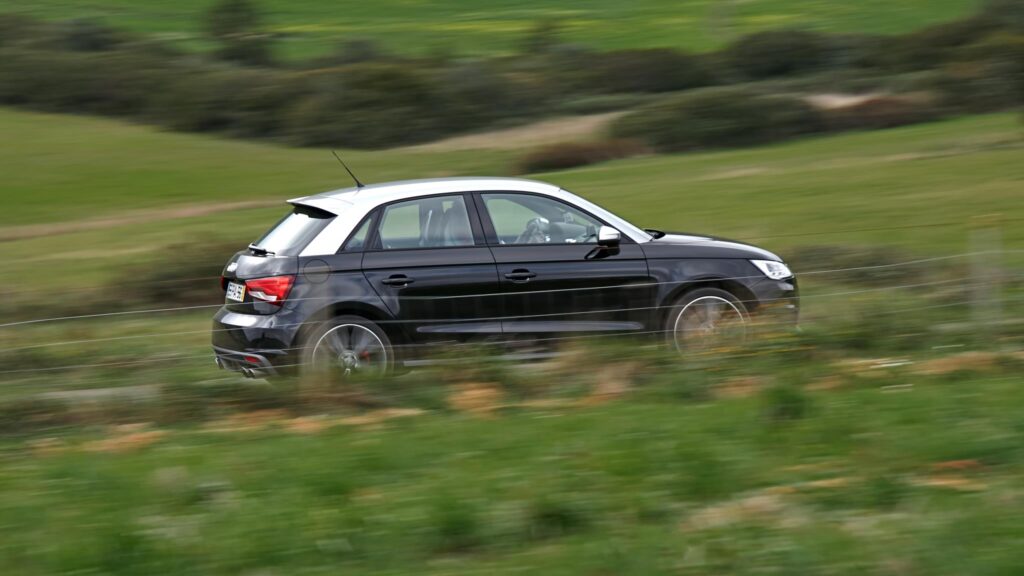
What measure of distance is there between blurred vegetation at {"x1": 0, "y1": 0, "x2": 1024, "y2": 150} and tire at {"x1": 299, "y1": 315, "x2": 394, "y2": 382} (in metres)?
24.7

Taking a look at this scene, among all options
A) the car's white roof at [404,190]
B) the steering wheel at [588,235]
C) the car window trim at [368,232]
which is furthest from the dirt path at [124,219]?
the steering wheel at [588,235]

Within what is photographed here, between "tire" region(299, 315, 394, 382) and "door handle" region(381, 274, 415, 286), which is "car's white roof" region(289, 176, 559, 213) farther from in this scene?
"tire" region(299, 315, 394, 382)

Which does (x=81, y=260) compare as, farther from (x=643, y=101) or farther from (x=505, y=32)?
(x=505, y=32)

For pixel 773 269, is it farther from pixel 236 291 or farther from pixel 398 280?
pixel 236 291

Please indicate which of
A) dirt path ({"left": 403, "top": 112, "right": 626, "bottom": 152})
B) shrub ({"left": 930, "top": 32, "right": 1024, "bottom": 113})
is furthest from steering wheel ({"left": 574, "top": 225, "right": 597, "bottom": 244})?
shrub ({"left": 930, "top": 32, "right": 1024, "bottom": 113})

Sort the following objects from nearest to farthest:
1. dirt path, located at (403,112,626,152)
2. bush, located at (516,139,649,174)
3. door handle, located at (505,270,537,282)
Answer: door handle, located at (505,270,537,282) < bush, located at (516,139,649,174) < dirt path, located at (403,112,626,152)

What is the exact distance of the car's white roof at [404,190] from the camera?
955cm

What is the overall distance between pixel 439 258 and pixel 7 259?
1427cm

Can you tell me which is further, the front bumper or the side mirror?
the side mirror

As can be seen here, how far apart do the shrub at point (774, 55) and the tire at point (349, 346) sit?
38370 mm

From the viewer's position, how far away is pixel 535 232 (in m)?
9.78

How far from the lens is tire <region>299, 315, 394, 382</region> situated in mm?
8898

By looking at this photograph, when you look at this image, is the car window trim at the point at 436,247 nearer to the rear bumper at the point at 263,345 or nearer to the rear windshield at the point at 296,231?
the rear windshield at the point at 296,231

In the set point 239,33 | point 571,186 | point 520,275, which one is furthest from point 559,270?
point 239,33
